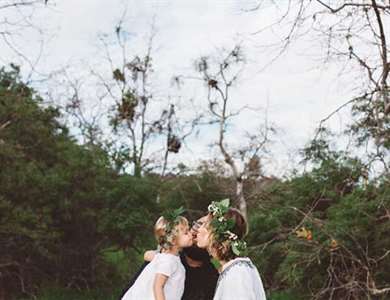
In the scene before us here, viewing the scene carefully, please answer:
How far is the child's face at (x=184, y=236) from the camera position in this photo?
4.25m

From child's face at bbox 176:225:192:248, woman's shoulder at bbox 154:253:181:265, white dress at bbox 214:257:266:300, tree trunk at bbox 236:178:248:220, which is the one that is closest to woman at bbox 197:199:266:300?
white dress at bbox 214:257:266:300

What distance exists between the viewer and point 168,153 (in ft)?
63.4

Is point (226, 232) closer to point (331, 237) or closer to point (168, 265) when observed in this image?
point (168, 265)

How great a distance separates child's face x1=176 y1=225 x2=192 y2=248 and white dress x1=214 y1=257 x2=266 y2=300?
623 millimetres

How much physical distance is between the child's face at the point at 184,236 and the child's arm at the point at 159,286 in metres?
0.22

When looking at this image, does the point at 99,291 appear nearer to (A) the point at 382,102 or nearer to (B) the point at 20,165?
(B) the point at 20,165

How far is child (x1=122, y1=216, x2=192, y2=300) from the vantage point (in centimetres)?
424

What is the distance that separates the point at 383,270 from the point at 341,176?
1.50m

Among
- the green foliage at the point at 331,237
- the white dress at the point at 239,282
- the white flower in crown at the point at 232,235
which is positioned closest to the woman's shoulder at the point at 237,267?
the white dress at the point at 239,282

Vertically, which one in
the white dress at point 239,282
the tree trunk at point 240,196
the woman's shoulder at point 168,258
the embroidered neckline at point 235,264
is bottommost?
the white dress at point 239,282

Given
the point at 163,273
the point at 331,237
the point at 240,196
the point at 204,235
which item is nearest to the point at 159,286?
the point at 163,273

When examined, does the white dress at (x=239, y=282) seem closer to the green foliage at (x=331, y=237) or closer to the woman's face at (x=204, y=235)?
the woman's face at (x=204, y=235)

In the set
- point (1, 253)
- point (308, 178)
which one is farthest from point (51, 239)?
point (308, 178)

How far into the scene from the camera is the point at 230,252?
369 centimetres
